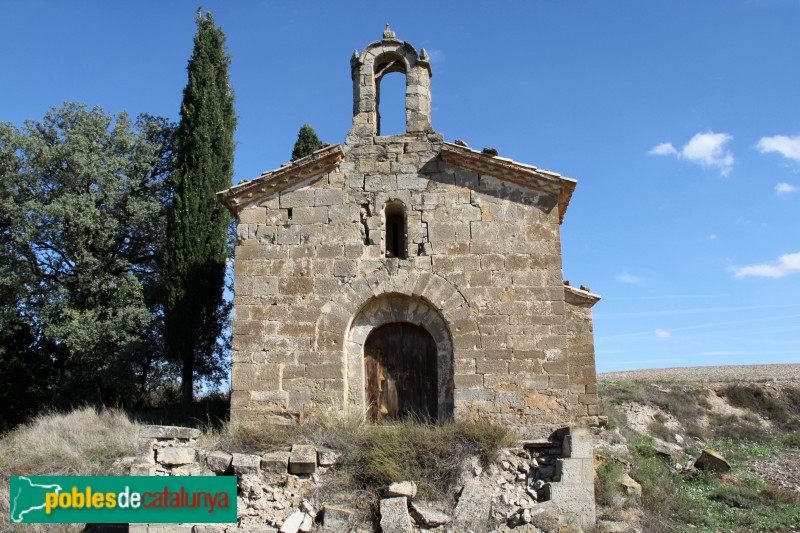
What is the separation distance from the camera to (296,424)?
11.3 meters

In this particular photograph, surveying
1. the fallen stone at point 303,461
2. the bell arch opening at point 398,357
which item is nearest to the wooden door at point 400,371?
the bell arch opening at point 398,357

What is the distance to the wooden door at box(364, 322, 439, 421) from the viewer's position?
467 inches

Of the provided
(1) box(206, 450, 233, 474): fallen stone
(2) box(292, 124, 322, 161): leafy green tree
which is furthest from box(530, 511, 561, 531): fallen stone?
(2) box(292, 124, 322, 161): leafy green tree

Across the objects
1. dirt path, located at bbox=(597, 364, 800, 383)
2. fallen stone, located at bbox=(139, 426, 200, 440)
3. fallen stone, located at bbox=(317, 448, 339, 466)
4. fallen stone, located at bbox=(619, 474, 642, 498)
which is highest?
dirt path, located at bbox=(597, 364, 800, 383)

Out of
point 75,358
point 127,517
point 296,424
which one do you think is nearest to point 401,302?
point 296,424

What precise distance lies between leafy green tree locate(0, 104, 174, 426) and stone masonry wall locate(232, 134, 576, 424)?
614cm

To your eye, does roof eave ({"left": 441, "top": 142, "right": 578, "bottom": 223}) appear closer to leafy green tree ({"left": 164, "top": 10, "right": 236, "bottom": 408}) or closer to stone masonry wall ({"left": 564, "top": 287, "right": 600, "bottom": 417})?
stone masonry wall ({"left": 564, "top": 287, "right": 600, "bottom": 417})

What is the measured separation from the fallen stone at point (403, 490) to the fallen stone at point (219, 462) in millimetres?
2319

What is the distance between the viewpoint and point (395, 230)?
493 inches

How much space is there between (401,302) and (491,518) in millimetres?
4067

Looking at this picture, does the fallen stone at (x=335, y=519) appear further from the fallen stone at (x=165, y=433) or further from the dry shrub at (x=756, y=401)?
the dry shrub at (x=756, y=401)

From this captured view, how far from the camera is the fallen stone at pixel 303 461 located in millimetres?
9695

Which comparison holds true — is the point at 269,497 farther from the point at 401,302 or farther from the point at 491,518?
the point at 401,302
